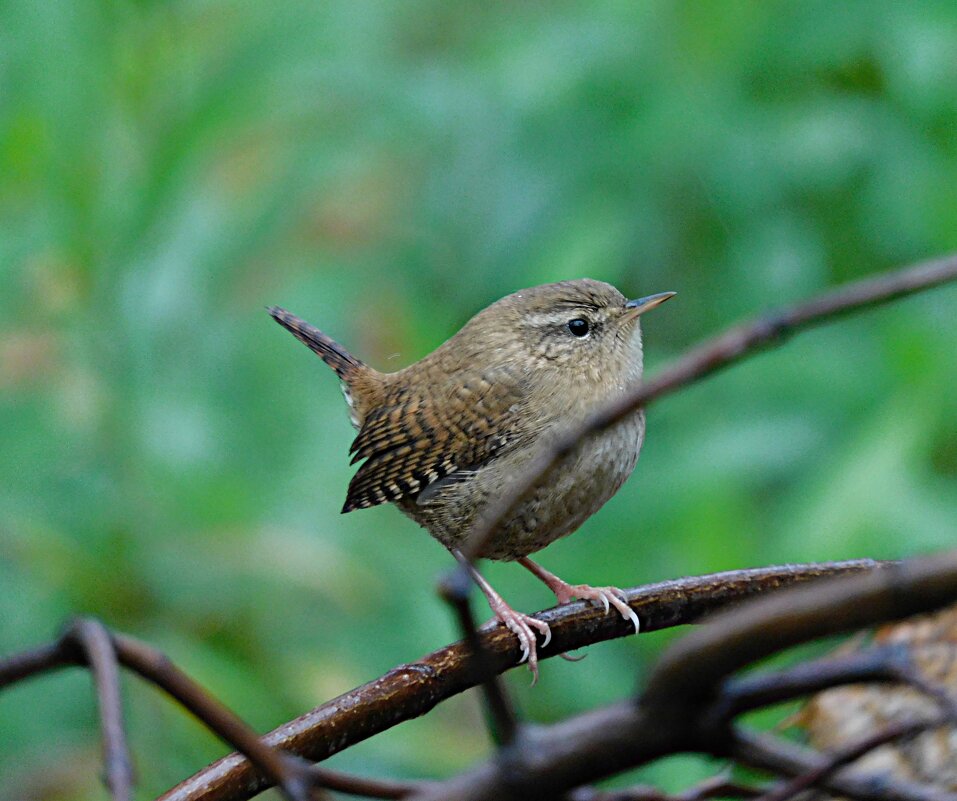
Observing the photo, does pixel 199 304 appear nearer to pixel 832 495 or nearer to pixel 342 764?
pixel 342 764

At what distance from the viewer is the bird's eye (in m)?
2.81

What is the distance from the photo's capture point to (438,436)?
282 centimetres

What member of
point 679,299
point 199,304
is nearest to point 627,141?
point 679,299

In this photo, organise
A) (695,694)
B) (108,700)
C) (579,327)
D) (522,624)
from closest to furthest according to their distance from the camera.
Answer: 1. (695,694)
2. (108,700)
3. (522,624)
4. (579,327)

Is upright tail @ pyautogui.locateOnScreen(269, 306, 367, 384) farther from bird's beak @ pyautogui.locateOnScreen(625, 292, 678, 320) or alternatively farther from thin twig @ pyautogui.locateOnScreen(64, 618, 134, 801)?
thin twig @ pyautogui.locateOnScreen(64, 618, 134, 801)

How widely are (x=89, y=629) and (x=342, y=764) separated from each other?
7.90 feet

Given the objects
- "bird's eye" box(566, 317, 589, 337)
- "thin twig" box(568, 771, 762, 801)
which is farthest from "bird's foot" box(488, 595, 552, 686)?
"thin twig" box(568, 771, 762, 801)

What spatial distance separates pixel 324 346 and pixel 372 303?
37.7 inches

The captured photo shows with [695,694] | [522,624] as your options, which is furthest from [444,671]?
[522,624]

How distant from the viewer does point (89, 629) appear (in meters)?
0.70

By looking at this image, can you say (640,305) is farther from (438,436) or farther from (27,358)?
(27,358)

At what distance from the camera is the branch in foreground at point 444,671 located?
107cm

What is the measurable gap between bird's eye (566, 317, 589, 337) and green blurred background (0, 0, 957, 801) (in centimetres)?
42

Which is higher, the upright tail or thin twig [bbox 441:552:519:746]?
the upright tail
